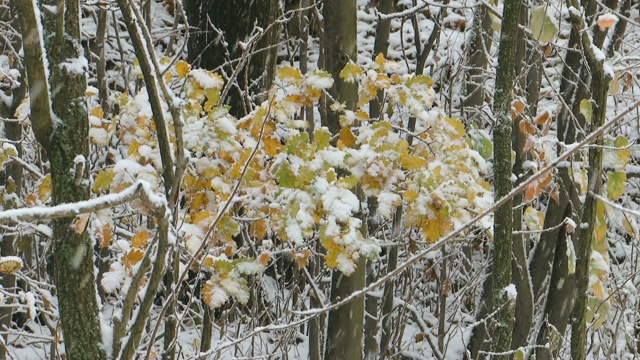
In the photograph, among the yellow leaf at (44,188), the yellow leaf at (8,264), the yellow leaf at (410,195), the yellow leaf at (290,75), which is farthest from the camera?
the yellow leaf at (290,75)

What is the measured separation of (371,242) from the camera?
2781 mm

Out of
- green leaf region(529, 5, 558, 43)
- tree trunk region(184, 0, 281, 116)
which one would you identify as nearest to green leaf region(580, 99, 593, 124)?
green leaf region(529, 5, 558, 43)

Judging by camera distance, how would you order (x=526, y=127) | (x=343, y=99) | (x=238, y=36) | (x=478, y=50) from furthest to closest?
(x=478, y=50), (x=238, y=36), (x=526, y=127), (x=343, y=99)

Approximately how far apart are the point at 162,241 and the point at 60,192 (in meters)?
0.43

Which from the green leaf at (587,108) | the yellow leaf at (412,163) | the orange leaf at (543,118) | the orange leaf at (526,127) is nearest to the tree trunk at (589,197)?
the green leaf at (587,108)

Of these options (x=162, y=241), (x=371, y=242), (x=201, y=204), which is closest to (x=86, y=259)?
(x=162, y=241)

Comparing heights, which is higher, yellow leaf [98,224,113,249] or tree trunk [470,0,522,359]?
tree trunk [470,0,522,359]

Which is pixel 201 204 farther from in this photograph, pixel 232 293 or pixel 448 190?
pixel 448 190

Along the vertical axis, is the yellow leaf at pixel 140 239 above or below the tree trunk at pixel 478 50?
below

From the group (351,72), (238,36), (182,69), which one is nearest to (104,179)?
(182,69)

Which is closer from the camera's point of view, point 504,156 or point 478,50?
point 504,156

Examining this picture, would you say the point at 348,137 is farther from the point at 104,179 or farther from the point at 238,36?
the point at 238,36

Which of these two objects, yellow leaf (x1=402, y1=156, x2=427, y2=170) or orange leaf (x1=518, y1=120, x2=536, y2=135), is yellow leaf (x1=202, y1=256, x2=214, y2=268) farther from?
orange leaf (x1=518, y1=120, x2=536, y2=135)

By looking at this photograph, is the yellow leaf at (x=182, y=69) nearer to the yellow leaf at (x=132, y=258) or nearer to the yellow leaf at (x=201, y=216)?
the yellow leaf at (x=201, y=216)
